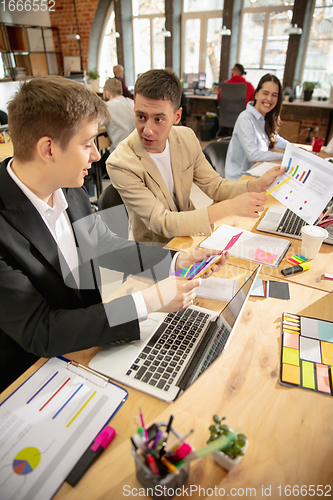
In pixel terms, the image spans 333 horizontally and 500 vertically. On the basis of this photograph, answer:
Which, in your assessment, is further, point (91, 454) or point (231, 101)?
point (231, 101)

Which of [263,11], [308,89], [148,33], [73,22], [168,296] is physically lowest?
[168,296]

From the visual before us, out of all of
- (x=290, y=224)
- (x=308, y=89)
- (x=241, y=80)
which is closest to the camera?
(x=290, y=224)

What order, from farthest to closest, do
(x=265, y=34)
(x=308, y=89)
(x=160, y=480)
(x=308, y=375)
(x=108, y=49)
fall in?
(x=108, y=49), (x=265, y=34), (x=308, y=89), (x=308, y=375), (x=160, y=480)

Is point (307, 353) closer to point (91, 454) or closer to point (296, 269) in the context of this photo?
point (296, 269)

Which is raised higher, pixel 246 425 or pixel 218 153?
pixel 218 153

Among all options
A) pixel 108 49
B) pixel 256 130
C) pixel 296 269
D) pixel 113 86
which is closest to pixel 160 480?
pixel 296 269

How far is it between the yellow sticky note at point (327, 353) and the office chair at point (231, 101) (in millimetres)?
5167

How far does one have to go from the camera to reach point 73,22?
751cm

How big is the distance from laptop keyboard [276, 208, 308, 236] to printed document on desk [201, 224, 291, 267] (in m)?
0.09

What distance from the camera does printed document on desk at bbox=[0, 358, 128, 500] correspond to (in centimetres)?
57

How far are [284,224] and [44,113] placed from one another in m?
1.17

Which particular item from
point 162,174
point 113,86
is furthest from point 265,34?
point 162,174

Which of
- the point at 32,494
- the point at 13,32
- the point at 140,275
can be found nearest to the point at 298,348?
the point at 140,275

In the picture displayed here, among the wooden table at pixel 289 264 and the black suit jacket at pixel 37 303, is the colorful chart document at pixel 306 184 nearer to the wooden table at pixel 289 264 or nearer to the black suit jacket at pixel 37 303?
the wooden table at pixel 289 264
